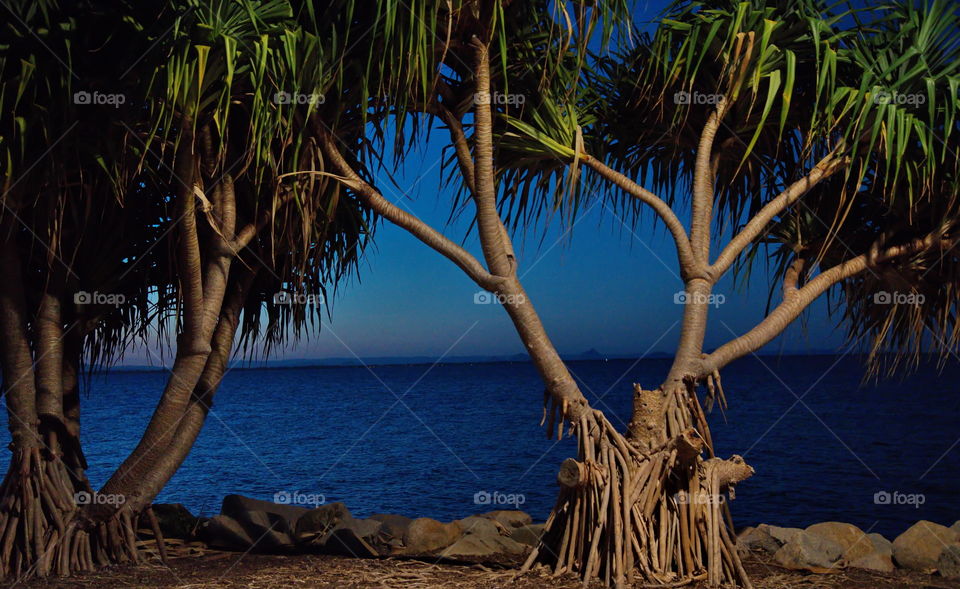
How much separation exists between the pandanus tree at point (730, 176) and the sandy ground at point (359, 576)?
18.5 inches

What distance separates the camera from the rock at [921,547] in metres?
7.04

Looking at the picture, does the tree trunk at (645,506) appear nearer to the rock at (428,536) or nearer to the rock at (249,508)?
the rock at (428,536)

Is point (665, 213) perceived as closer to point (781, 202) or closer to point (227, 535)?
point (781, 202)

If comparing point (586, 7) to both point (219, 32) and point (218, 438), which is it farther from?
point (218, 438)

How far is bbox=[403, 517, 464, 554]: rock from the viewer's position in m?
7.61

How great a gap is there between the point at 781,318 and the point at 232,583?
435cm

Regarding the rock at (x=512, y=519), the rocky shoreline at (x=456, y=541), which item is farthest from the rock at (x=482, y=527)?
the rock at (x=512, y=519)

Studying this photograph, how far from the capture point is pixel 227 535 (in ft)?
24.7

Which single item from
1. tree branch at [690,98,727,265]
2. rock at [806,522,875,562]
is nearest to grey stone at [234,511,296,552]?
tree branch at [690,98,727,265]

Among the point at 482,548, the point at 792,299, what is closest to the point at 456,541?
the point at 482,548

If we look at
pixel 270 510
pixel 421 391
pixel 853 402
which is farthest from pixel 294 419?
pixel 270 510

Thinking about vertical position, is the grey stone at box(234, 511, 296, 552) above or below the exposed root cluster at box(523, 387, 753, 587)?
below

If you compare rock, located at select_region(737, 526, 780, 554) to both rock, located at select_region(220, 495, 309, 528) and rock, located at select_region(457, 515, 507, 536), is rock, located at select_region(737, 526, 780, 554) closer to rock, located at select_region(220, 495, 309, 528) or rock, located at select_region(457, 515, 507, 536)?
rock, located at select_region(457, 515, 507, 536)

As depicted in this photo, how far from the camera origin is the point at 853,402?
53.6 m
